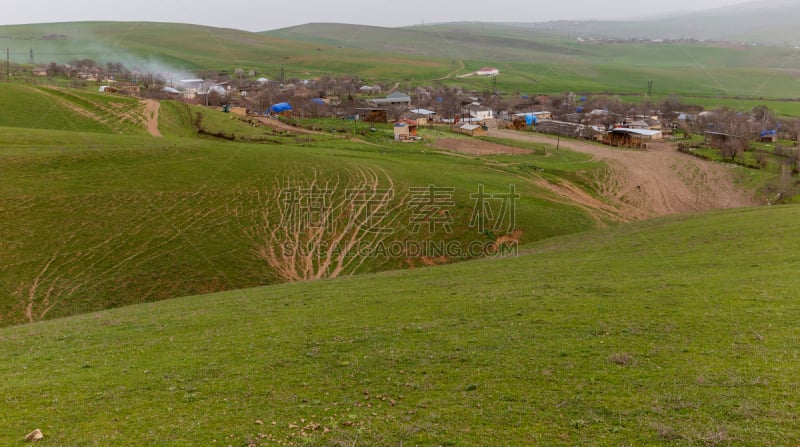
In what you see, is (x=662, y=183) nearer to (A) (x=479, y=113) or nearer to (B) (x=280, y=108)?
(A) (x=479, y=113)

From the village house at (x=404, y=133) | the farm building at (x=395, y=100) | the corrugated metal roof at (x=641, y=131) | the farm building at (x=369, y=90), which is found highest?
the farm building at (x=369, y=90)

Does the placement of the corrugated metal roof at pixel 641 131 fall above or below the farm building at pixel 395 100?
below

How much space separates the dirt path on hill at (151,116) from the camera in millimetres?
62244

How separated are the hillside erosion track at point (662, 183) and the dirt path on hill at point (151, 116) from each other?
54.9 metres

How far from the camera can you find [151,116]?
67.6 meters

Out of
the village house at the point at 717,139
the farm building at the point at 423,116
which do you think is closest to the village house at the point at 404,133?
the farm building at the point at 423,116

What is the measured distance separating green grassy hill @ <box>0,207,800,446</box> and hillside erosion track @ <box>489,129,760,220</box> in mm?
34657

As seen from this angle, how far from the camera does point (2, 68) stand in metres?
114

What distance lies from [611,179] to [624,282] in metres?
46.6

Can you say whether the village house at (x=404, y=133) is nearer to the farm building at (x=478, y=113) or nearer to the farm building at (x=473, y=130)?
the farm building at (x=473, y=130)

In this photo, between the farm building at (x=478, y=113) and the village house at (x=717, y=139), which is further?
the farm building at (x=478, y=113)

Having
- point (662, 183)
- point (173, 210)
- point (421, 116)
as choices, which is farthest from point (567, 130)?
point (173, 210)

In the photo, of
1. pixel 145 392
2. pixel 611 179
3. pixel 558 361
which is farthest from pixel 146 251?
pixel 611 179

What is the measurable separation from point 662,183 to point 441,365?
61360 millimetres
